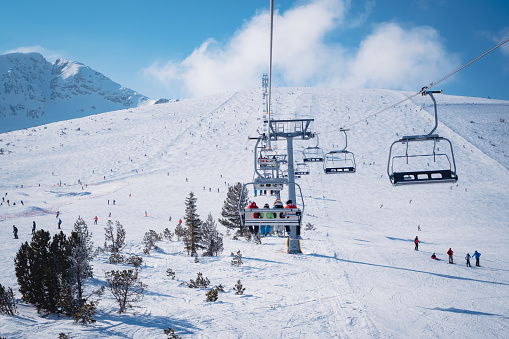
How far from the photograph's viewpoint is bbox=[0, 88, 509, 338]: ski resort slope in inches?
350

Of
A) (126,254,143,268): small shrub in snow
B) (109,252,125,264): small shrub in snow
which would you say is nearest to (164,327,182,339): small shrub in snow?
(126,254,143,268): small shrub in snow

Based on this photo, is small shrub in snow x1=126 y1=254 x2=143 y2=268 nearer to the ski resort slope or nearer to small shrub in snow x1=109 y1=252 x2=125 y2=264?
small shrub in snow x1=109 y1=252 x2=125 y2=264

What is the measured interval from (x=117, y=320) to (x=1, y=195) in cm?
4395

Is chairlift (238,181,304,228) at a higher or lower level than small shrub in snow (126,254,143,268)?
higher

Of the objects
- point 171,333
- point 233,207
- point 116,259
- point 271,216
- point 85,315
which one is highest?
point 271,216

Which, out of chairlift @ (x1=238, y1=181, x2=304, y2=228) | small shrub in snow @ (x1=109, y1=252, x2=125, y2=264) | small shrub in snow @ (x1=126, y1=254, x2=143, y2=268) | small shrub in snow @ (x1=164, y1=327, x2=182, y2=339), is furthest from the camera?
small shrub in snow @ (x1=109, y1=252, x2=125, y2=264)

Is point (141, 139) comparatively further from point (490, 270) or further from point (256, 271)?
point (490, 270)

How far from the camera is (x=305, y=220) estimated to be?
101 ft

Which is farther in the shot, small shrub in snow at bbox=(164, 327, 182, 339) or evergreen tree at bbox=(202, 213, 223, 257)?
evergreen tree at bbox=(202, 213, 223, 257)

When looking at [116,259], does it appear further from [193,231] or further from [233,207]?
[233,207]

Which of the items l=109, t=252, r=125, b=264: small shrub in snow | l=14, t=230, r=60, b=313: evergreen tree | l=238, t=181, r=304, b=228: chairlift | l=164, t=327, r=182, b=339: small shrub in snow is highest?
l=238, t=181, r=304, b=228: chairlift

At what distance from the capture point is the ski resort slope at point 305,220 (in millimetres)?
8891

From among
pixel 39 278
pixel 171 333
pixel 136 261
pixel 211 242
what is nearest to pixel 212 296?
pixel 171 333

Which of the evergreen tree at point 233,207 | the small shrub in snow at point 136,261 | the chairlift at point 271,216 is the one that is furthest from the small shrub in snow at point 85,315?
the evergreen tree at point 233,207
